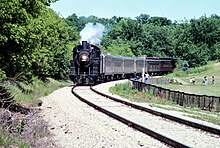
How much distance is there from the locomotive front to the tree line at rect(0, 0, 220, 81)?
8.82ft

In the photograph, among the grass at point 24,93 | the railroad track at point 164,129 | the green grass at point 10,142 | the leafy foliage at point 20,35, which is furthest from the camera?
the grass at point 24,93

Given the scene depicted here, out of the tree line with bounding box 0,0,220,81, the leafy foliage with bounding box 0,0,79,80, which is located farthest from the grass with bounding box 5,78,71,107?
the leafy foliage with bounding box 0,0,79,80

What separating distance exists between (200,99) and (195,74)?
64824 millimetres

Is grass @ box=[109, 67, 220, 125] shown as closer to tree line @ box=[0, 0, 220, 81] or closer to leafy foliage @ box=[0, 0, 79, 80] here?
tree line @ box=[0, 0, 220, 81]

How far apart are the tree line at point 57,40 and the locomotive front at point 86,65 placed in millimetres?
2688

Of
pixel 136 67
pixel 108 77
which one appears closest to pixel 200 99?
pixel 108 77

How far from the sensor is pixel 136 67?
226 ft

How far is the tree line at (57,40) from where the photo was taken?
16.2 metres

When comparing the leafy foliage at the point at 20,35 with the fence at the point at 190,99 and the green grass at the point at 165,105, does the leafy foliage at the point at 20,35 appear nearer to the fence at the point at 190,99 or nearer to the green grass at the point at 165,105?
the green grass at the point at 165,105

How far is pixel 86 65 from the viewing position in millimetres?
43750

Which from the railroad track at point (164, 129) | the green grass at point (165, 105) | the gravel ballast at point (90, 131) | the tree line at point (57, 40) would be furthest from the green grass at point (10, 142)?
the green grass at point (165, 105)

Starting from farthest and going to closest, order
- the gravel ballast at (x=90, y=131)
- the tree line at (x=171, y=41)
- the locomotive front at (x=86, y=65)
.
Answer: the tree line at (x=171, y=41), the locomotive front at (x=86, y=65), the gravel ballast at (x=90, y=131)

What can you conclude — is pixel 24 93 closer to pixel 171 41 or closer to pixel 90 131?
pixel 90 131

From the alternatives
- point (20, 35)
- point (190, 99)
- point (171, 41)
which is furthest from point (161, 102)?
point (171, 41)
